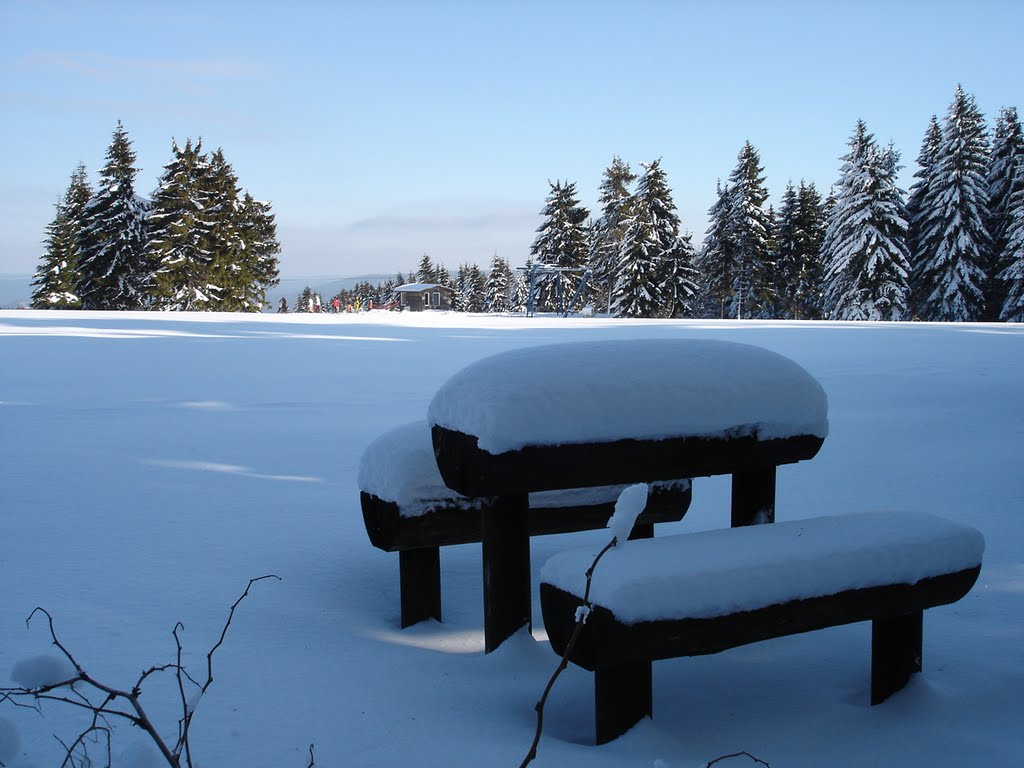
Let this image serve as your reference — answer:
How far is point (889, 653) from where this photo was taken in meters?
2.90

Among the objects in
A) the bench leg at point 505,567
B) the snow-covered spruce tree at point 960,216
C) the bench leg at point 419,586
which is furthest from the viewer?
the snow-covered spruce tree at point 960,216

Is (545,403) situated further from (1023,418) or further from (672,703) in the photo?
(1023,418)

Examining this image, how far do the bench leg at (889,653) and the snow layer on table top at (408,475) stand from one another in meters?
1.25

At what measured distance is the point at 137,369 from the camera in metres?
11.8

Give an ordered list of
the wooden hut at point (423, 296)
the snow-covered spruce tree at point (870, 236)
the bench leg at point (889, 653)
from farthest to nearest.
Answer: the wooden hut at point (423, 296), the snow-covered spruce tree at point (870, 236), the bench leg at point (889, 653)

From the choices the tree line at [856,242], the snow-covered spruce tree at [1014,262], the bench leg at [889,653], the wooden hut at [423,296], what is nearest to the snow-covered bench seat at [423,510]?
the bench leg at [889,653]

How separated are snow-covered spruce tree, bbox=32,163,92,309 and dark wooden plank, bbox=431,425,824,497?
2459 inches

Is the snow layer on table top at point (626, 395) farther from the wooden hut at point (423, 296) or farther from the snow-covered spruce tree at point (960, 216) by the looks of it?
the wooden hut at point (423, 296)

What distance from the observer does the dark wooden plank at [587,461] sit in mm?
2689

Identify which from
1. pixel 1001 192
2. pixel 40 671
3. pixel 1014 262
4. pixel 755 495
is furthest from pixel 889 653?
pixel 1001 192

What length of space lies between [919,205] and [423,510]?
53.2m

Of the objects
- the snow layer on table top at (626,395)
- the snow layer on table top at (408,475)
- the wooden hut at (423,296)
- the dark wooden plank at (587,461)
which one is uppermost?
the wooden hut at (423,296)

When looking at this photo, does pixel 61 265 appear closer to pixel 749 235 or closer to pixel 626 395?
pixel 749 235

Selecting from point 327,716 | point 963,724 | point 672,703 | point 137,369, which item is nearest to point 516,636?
point 672,703
